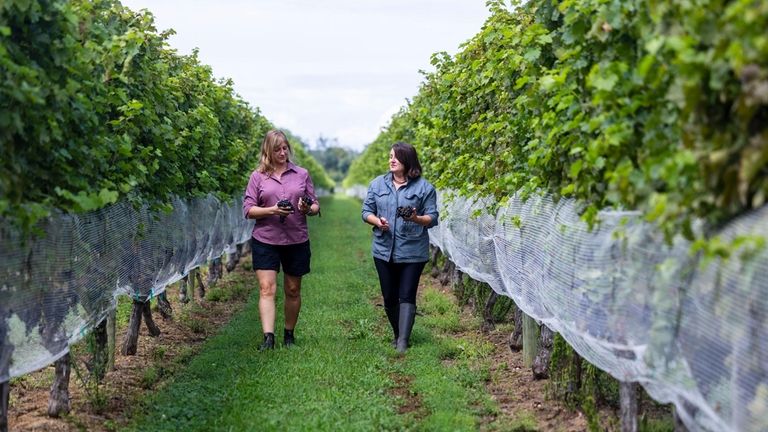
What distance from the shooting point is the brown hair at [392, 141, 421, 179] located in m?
8.02

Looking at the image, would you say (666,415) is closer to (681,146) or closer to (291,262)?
(681,146)

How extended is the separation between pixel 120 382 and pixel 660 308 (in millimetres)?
4542

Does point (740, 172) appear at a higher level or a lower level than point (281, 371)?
higher

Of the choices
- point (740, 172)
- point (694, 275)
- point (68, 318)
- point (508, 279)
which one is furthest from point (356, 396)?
point (740, 172)

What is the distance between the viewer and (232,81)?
516 inches

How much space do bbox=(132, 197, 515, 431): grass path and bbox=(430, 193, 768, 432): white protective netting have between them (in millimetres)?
1096

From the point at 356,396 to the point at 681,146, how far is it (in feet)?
11.6

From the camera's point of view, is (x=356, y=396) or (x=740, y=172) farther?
(x=356, y=396)

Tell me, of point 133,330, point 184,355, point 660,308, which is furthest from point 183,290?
point 660,308

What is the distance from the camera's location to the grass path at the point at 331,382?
18.6ft

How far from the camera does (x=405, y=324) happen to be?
8.09m

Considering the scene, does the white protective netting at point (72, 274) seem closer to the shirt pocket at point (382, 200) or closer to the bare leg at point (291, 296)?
the bare leg at point (291, 296)

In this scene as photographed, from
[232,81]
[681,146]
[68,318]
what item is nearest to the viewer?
[681,146]

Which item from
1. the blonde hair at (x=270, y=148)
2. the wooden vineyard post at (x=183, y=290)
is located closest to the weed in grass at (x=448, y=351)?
the blonde hair at (x=270, y=148)
